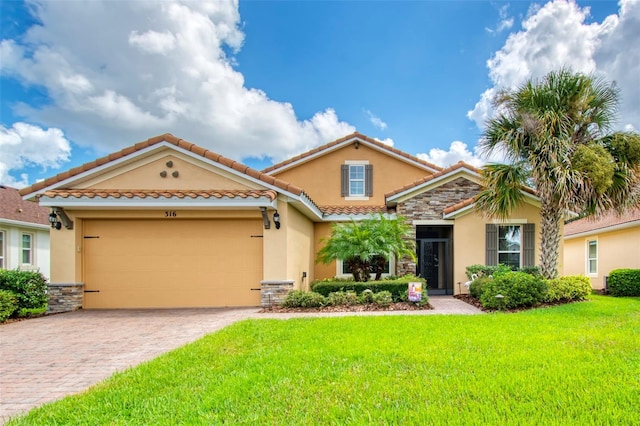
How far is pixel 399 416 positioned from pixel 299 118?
61.6ft

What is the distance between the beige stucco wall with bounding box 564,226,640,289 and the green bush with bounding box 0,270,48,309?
77.4ft

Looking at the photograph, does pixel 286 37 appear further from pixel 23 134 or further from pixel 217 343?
pixel 217 343

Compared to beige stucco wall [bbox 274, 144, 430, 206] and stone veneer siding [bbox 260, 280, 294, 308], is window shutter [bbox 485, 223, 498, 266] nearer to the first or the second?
beige stucco wall [bbox 274, 144, 430, 206]

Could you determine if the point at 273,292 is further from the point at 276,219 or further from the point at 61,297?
the point at 61,297

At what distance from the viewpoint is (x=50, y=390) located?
482 centimetres

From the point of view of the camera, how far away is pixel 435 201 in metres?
15.1

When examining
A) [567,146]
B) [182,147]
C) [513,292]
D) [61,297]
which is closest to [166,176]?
[182,147]

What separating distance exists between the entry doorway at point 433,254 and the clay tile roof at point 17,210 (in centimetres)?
1874

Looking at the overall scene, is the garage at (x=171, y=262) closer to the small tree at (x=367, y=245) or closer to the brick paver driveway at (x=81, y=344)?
the brick paver driveway at (x=81, y=344)

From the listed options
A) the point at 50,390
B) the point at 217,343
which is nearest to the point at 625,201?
the point at 217,343

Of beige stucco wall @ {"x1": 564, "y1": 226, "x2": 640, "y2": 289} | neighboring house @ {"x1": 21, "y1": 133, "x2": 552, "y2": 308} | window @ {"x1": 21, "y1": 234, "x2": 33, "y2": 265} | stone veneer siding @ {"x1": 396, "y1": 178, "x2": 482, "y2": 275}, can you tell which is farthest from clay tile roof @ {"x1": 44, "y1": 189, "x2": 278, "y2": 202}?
beige stucco wall @ {"x1": 564, "y1": 226, "x2": 640, "y2": 289}

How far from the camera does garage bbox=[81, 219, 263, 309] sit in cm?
1159

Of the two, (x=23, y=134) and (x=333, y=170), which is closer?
(x=23, y=134)

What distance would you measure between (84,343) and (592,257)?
23276 mm
